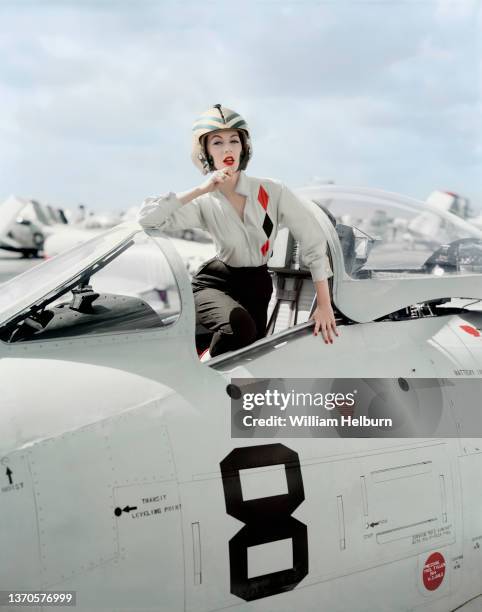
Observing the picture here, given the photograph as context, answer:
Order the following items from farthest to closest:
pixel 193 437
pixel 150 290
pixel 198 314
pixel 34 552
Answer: pixel 198 314, pixel 150 290, pixel 193 437, pixel 34 552

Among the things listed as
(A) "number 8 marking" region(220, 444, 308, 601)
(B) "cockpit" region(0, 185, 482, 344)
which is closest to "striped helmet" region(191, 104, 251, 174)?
(B) "cockpit" region(0, 185, 482, 344)

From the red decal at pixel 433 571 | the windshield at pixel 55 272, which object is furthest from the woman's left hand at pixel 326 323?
the red decal at pixel 433 571

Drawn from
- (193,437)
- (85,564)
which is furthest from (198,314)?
(85,564)

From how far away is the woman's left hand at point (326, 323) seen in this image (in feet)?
10.8

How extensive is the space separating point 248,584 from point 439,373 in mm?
1497

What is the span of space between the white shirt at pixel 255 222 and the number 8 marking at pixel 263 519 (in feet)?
3.26

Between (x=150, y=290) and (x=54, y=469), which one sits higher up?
(x=150, y=290)

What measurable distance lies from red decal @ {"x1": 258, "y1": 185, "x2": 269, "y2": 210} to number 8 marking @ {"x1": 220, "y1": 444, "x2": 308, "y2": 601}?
125 centimetres

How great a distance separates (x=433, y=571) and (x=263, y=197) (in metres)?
2.06

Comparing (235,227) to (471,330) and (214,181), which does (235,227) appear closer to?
(214,181)

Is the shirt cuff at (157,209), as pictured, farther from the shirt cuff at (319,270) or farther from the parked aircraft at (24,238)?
the parked aircraft at (24,238)

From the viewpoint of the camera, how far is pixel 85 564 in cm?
245

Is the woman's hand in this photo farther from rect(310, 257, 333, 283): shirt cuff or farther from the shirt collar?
rect(310, 257, 333, 283): shirt cuff

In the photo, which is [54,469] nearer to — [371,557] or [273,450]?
[273,450]
